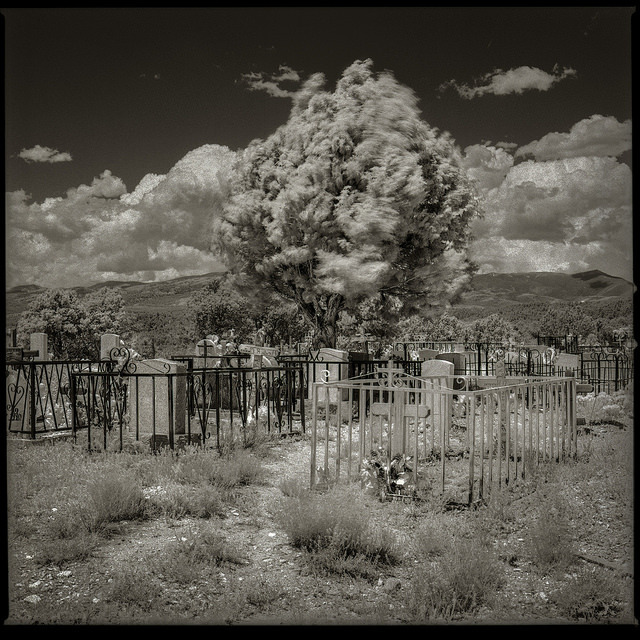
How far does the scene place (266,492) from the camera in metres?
5.89

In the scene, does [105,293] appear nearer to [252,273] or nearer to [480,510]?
[252,273]

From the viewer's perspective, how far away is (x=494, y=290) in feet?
57.5

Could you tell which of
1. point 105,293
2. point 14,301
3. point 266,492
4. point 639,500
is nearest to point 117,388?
point 266,492

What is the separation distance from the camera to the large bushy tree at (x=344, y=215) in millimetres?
12008

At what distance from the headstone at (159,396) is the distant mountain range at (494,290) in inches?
42.0

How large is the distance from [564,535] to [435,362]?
16.7 ft

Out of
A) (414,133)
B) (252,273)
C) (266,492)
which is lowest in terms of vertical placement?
(266,492)

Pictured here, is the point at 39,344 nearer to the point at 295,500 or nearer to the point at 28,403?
the point at 28,403

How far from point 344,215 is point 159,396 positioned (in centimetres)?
511

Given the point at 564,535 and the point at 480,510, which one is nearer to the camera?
the point at 564,535

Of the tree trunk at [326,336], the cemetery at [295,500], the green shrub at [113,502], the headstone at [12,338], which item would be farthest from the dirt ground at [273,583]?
the tree trunk at [326,336]

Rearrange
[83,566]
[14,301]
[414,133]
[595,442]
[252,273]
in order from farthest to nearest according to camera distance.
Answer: [252,273] < [414,133] < [595,442] < [14,301] < [83,566]

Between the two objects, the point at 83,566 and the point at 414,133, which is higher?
the point at 414,133

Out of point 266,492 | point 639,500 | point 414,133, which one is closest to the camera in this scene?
point 639,500
